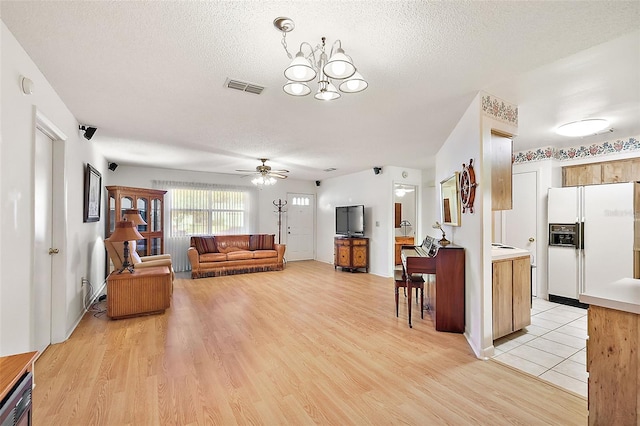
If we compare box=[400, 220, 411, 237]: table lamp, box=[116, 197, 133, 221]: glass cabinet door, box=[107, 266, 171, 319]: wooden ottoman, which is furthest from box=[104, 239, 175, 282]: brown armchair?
box=[400, 220, 411, 237]: table lamp

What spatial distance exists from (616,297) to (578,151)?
4.16 m

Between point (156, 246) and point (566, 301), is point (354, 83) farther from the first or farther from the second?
point (156, 246)

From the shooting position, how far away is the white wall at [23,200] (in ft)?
5.72

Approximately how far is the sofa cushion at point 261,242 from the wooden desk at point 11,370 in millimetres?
5900

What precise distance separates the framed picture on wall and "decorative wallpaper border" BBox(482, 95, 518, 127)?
15.6 feet

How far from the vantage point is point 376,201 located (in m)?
6.42

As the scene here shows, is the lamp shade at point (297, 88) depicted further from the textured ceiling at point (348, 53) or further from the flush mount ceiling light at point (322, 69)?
the textured ceiling at point (348, 53)

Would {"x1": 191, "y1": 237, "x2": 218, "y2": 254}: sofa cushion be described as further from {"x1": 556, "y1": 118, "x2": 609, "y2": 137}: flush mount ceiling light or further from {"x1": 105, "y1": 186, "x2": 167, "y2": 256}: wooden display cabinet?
{"x1": 556, "y1": 118, "x2": 609, "y2": 137}: flush mount ceiling light

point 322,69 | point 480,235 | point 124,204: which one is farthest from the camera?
point 124,204

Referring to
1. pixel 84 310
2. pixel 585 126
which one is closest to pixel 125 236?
pixel 84 310

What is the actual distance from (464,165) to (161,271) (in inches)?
158

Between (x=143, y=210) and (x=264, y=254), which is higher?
(x=143, y=210)

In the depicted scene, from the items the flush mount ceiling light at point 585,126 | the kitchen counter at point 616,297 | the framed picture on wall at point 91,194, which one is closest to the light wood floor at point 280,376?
the kitchen counter at point 616,297

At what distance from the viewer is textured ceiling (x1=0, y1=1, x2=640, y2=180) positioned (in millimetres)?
1554
